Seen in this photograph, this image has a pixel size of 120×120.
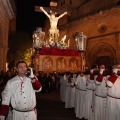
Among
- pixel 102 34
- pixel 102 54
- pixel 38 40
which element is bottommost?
pixel 38 40

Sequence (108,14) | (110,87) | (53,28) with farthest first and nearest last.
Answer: (108,14) → (53,28) → (110,87)

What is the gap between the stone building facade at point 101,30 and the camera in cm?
2414

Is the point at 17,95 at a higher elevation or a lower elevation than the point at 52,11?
lower

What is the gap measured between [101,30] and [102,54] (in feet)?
9.25

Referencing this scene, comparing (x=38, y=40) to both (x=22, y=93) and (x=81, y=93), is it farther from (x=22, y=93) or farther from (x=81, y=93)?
(x=22, y=93)

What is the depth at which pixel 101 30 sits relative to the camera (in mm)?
25812

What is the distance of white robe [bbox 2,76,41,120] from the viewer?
456cm

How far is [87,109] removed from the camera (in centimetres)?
864

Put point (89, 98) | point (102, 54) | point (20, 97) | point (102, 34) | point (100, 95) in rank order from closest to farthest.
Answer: point (20, 97), point (100, 95), point (89, 98), point (102, 34), point (102, 54)

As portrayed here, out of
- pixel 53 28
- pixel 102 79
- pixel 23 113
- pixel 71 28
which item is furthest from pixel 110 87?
pixel 71 28

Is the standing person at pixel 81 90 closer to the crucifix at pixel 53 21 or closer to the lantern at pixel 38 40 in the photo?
the lantern at pixel 38 40

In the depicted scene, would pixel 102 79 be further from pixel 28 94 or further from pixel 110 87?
pixel 28 94

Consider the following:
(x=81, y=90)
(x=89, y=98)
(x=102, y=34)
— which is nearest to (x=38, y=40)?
(x=81, y=90)

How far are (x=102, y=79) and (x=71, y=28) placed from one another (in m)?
23.7
